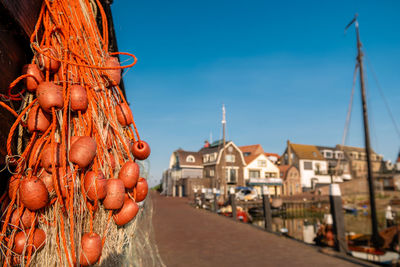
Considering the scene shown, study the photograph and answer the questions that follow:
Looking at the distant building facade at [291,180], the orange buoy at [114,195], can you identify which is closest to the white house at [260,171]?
the distant building facade at [291,180]

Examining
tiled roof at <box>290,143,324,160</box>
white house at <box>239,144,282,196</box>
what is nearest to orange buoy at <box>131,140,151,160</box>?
white house at <box>239,144,282,196</box>

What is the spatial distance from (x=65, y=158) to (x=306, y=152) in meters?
56.4

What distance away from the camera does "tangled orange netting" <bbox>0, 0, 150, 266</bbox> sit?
3.46ft

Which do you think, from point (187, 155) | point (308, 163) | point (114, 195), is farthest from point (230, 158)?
point (114, 195)

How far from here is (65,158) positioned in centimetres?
110

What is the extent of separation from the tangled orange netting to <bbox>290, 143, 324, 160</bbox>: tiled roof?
5276 cm

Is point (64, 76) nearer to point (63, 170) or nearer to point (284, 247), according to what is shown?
point (63, 170)

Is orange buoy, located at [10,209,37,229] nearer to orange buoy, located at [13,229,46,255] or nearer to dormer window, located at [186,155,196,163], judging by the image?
orange buoy, located at [13,229,46,255]

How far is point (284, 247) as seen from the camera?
286 inches

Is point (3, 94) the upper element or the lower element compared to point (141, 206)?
upper

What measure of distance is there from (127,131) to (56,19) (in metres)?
0.66

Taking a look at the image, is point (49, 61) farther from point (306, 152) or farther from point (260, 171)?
point (306, 152)

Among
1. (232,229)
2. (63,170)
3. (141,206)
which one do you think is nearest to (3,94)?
(63,170)

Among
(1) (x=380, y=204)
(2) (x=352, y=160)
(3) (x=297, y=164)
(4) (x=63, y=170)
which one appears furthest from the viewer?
(2) (x=352, y=160)
